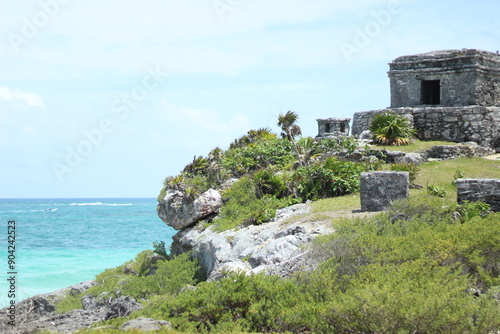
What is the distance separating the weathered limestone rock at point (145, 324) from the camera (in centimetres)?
673

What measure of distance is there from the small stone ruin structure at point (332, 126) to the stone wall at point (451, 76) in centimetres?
229

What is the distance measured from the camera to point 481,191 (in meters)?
11.5

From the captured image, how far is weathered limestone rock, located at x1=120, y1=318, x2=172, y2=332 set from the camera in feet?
22.1

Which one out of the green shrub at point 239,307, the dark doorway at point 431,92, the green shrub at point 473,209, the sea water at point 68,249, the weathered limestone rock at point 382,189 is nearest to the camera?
the green shrub at point 239,307

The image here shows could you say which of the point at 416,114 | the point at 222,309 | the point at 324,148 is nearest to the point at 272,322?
the point at 222,309

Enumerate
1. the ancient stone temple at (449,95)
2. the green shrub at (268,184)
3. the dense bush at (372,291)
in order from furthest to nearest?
the ancient stone temple at (449,95), the green shrub at (268,184), the dense bush at (372,291)

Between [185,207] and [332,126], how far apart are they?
7626mm

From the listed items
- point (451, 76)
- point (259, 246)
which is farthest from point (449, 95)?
point (259, 246)

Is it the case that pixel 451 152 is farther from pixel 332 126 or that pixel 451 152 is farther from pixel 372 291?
pixel 372 291

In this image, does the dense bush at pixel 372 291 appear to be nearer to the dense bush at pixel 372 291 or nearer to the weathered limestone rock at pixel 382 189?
the dense bush at pixel 372 291

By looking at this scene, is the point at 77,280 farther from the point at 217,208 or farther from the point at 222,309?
the point at 222,309

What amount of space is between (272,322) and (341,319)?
38.5 inches

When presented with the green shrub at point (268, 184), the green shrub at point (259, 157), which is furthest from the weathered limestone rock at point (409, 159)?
the green shrub at point (268, 184)

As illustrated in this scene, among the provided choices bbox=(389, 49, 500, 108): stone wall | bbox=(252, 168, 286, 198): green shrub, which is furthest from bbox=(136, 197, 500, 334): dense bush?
bbox=(389, 49, 500, 108): stone wall
